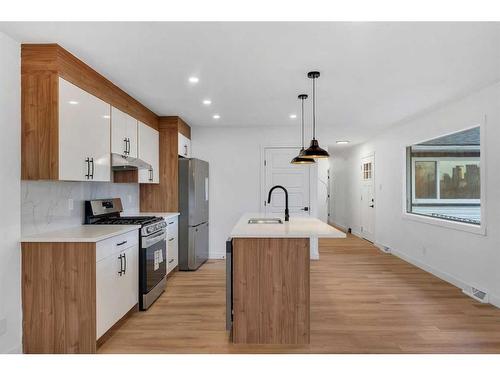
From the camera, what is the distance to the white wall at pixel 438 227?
142 inches

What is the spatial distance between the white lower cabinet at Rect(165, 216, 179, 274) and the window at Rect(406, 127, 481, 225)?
3.81 m

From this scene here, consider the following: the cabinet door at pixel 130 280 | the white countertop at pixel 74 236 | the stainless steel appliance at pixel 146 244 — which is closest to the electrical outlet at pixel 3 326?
the white countertop at pixel 74 236

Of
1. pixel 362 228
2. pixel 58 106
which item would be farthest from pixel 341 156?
pixel 58 106

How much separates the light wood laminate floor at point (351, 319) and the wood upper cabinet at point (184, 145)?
1872mm

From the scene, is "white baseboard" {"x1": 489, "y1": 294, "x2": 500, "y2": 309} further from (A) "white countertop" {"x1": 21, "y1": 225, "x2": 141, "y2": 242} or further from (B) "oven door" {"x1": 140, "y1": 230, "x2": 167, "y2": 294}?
(A) "white countertop" {"x1": 21, "y1": 225, "x2": 141, "y2": 242}

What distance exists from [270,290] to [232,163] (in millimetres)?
3614

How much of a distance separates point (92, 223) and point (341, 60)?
292 centimetres

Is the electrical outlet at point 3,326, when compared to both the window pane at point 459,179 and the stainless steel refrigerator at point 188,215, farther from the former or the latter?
the window pane at point 459,179

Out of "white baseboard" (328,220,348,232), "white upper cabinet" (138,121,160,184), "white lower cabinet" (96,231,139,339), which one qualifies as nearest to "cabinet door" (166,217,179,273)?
"white upper cabinet" (138,121,160,184)

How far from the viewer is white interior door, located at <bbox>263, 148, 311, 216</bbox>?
6070 mm

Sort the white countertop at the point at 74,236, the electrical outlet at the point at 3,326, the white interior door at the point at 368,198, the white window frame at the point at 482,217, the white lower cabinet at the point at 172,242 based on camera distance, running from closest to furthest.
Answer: the electrical outlet at the point at 3,326, the white countertop at the point at 74,236, the white window frame at the point at 482,217, the white lower cabinet at the point at 172,242, the white interior door at the point at 368,198

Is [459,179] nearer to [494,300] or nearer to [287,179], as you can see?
[494,300]

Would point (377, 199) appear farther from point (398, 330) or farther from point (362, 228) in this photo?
point (398, 330)

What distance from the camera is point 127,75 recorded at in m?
3.28
